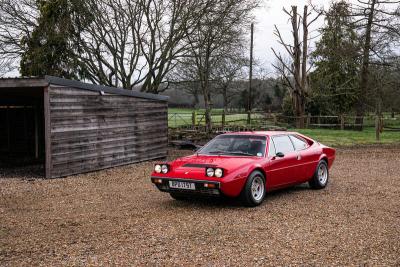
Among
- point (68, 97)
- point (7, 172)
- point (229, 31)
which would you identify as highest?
point (229, 31)

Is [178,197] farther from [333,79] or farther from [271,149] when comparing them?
[333,79]

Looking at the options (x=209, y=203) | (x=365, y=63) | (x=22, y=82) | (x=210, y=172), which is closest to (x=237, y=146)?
(x=209, y=203)

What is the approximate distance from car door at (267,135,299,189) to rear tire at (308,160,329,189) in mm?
836

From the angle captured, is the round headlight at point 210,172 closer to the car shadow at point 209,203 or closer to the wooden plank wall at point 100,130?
the car shadow at point 209,203

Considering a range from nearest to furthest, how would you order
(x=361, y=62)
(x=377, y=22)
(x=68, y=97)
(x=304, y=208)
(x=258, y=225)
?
(x=258, y=225), (x=304, y=208), (x=68, y=97), (x=377, y=22), (x=361, y=62)

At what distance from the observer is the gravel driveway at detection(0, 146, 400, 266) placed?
5535 mm

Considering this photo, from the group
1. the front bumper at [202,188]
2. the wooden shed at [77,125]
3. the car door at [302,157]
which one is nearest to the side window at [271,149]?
the car door at [302,157]

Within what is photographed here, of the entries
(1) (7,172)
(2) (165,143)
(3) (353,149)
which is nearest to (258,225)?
(1) (7,172)

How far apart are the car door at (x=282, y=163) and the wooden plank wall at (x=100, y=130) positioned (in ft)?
19.8

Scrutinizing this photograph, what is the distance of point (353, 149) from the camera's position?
21719mm

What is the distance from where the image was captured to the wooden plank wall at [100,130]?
12586mm

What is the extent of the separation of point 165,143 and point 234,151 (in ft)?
31.1

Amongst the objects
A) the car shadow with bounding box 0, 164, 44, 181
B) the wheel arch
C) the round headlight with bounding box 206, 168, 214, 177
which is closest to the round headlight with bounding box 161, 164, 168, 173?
the round headlight with bounding box 206, 168, 214, 177

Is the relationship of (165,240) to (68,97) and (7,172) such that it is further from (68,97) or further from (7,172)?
(7,172)
